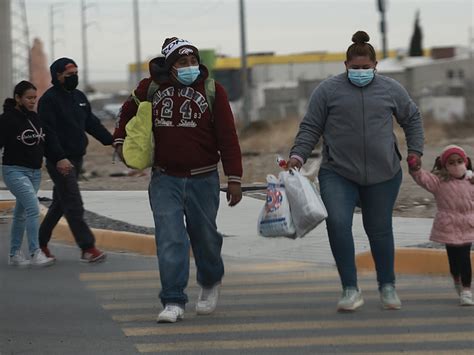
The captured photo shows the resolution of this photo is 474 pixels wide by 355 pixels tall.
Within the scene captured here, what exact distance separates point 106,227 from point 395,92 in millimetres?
5280

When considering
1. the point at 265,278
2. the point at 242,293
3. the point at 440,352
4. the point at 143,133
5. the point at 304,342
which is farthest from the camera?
the point at 265,278

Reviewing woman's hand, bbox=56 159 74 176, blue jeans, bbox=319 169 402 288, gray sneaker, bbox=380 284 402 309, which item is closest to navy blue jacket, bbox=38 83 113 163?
woman's hand, bbox=56 159 74 176

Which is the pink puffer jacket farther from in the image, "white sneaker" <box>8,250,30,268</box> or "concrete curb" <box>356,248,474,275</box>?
"white sneaker" <box>8,250,30,268</box>

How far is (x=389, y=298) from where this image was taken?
7.83 meters

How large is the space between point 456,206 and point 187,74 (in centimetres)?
202

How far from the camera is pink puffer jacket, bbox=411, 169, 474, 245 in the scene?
794cm

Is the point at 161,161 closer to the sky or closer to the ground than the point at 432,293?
closer to the sky

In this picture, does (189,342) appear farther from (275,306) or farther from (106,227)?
(106,227)

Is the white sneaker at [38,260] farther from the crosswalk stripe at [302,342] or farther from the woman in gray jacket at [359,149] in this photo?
the crosswalk stripe at [302,342]

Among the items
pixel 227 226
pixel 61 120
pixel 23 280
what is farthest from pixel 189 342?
pixel 227 226

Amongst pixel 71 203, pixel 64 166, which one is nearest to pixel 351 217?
pixel 64 166

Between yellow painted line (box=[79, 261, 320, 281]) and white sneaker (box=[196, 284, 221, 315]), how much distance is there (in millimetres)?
1732

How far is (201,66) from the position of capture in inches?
295

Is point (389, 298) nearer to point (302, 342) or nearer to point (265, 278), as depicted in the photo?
point (302, 342)
